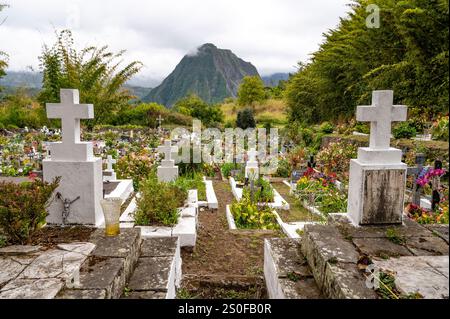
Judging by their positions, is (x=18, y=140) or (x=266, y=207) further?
(x=18, y=140)

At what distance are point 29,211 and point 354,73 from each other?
14.6m

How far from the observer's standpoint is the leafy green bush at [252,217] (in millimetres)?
5730

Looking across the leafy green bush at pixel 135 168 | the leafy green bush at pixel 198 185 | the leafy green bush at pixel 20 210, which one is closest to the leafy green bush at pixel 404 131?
the leafy green bush at pixel 198 185

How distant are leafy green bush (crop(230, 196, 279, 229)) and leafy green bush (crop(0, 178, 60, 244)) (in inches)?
135

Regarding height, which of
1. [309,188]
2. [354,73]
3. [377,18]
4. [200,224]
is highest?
[377,18]

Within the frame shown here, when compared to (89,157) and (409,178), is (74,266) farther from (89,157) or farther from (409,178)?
(409,178)

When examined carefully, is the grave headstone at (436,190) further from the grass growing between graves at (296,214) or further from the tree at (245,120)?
the tree at (245,120)

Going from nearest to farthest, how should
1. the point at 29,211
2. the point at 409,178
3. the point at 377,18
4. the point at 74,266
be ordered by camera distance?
the point at 74,266
the point at 29,211
the point at 409,178
the point at 377,18

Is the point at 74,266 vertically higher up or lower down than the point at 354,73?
lower down

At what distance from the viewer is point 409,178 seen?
7035 millimetres

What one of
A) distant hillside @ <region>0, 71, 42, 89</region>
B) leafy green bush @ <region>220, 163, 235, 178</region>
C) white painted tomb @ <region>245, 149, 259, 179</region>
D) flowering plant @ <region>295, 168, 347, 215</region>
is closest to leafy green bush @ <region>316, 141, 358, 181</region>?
flowering plant @ <region>295, 168, 347, 215</region>

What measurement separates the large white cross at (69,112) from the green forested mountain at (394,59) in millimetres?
4952
